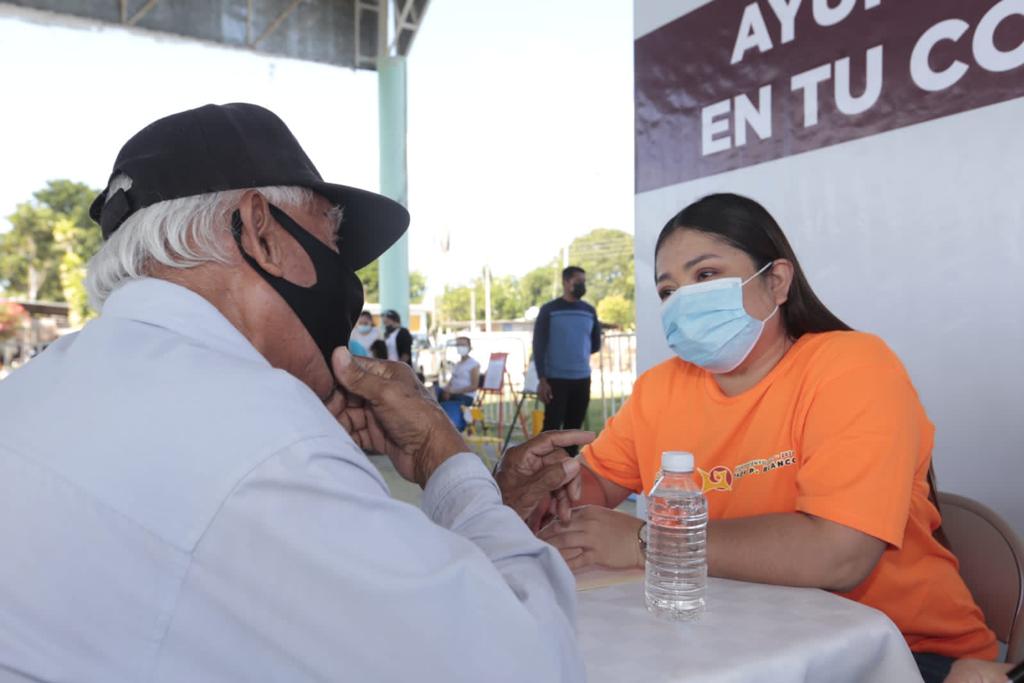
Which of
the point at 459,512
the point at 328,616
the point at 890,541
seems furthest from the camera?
the point at 890,541

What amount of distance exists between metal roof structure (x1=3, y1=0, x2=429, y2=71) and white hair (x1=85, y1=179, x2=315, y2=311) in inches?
516

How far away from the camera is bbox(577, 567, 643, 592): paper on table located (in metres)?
1.33

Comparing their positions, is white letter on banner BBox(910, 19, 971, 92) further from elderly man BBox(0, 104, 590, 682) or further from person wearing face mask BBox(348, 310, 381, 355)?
person wearing face mask BBox(348, 310, 381, 355)

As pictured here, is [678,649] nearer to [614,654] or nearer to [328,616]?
[614,654]

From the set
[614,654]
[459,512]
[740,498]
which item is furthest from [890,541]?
[459,512]

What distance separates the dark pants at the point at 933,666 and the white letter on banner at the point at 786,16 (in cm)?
256

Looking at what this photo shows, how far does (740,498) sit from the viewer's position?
5.12 ft

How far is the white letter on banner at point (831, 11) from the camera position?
2912 mm

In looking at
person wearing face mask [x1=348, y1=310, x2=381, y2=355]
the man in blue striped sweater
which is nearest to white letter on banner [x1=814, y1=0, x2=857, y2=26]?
the man in blue striped sweater

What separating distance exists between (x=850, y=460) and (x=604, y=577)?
484 millimetres

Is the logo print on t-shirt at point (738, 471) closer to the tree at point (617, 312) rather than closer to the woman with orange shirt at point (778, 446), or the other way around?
the woman with orange shirt at point (778, 446)

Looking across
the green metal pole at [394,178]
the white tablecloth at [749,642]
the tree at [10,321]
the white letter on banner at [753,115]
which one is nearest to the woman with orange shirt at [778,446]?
the white tablecloth at [749,642]

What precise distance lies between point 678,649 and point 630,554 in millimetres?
379

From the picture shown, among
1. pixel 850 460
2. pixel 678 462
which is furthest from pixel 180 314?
pixel 850 460
